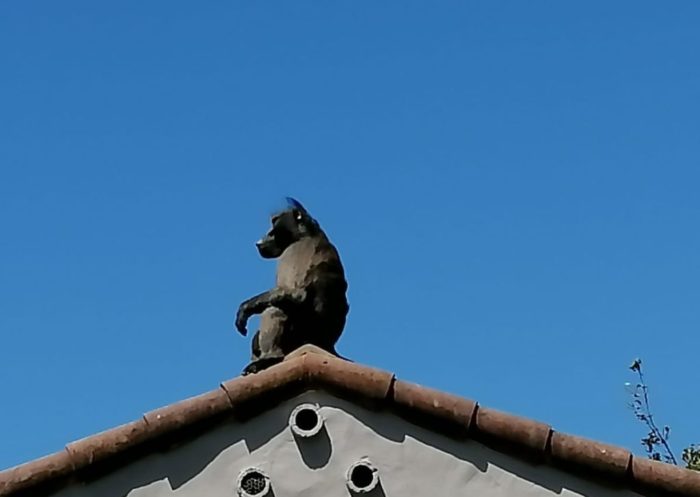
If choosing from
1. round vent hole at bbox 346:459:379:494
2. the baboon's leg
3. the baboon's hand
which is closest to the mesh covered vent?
round vent hole at bbox 346:459:379:494

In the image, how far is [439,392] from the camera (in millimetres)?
7734

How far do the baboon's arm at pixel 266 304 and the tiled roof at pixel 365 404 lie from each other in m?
1.13

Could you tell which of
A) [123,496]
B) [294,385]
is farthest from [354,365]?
[123,496]

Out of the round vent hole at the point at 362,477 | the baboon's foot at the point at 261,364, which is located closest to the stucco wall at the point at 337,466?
the round vent hole at the point at 362,477

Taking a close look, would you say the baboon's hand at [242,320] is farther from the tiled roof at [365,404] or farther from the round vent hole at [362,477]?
the round vent hole at [362,477]

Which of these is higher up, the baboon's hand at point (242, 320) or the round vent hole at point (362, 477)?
the baboon's hand at point (242, 320)

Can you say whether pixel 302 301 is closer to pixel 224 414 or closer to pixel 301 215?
pixel 301 215

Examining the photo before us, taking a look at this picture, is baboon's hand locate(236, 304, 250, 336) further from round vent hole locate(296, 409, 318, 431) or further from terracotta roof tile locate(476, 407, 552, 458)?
terracotta roof tile locate(476, 407, 552, 458)

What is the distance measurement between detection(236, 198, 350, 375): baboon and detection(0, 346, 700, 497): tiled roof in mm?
795

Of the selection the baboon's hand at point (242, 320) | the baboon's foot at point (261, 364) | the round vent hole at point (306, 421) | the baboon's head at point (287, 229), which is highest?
the baboon's head at point (287, 229)

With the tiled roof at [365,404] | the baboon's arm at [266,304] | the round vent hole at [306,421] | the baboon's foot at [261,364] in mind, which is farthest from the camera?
the baboon's arm at [266,304]

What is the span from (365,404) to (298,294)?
55.8 inches

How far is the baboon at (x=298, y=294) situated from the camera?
877 centimetres

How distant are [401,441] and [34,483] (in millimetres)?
1940
